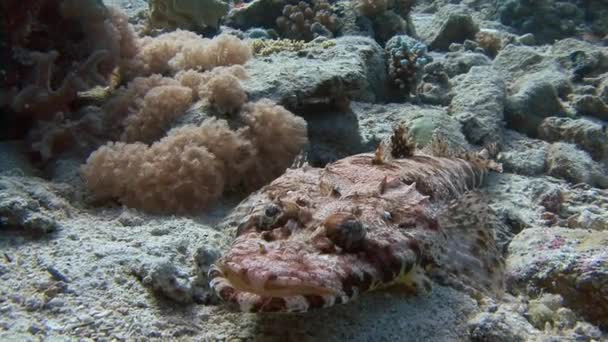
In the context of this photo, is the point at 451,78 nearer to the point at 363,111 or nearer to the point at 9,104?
the point at 363,111

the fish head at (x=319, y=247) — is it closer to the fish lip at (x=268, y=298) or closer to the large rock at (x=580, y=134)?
the fish lip at (x=268, y=298)

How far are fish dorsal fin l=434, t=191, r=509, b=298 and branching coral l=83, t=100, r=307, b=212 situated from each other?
6.07 ft

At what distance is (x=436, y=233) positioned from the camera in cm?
313

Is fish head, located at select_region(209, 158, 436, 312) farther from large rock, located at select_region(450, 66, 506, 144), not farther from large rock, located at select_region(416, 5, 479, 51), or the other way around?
large rock, located at select_region(416, 5, 479, 51)

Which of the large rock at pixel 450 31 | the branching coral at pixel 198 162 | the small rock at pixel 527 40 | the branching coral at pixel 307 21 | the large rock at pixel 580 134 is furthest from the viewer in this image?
the small rock at pixel 527 40

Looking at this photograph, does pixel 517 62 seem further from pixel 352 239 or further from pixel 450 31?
pixel 352 239

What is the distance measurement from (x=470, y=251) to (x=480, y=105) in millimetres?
3840

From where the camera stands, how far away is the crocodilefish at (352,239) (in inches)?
88.2

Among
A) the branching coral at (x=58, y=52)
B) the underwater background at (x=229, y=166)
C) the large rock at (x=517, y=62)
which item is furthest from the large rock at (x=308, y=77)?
the large rock at (x=517, y=62)

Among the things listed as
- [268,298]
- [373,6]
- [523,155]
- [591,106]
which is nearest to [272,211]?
[268,298]

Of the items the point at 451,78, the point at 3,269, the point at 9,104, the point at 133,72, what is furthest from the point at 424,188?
the point at 451,78

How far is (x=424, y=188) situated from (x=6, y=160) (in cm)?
360

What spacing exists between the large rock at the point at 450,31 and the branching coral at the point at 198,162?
22.2 ft

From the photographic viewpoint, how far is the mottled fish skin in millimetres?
2223
